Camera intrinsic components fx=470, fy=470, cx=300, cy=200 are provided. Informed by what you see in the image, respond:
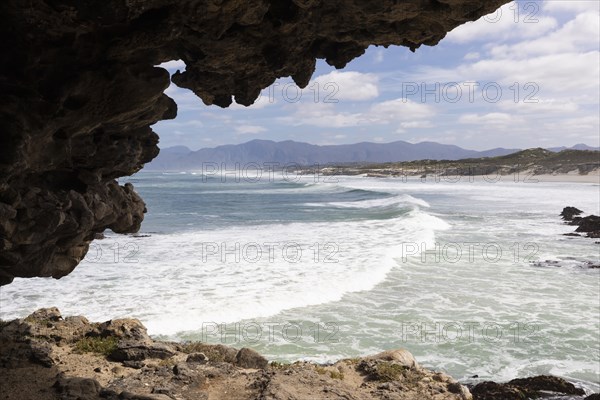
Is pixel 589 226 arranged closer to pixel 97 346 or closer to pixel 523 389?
pixel 523 389

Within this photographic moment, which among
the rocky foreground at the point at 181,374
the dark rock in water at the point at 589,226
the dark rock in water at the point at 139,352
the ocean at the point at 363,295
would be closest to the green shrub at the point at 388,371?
the rocky foreground at the point at 181,374

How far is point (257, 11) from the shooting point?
21.2 ft

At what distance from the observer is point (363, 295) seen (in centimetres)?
1609

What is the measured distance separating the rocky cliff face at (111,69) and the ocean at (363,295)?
18.1ft

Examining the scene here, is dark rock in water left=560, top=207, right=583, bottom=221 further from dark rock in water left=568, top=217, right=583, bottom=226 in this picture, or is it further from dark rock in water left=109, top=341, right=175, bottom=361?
dark rock in water left=109, top=341, right=175, bottom=361

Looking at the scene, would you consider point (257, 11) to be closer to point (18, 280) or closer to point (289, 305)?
point (289, 305)

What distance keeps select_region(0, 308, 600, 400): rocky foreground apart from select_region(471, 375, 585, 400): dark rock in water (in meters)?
0.02

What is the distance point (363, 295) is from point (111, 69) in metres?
11.8

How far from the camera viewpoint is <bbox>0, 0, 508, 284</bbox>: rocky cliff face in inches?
233

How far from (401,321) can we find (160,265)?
11729 mm

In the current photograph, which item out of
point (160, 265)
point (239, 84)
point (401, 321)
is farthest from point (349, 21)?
point (160, 265)

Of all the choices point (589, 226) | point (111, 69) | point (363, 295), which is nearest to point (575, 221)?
point (589, 226)

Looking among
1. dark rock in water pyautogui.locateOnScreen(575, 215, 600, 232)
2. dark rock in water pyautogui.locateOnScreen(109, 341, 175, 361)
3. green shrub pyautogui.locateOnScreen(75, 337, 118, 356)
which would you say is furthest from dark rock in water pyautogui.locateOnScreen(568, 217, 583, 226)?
green shrub pyautogui.locateOnScreen(75, 337, 118, 356)

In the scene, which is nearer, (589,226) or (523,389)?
(523,389)
